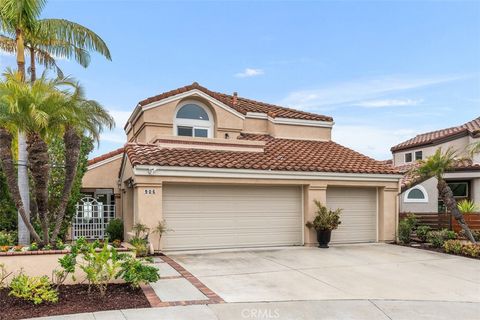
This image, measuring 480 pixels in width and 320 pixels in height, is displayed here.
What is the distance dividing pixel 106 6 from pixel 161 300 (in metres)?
9.55

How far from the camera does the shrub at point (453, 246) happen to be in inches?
548

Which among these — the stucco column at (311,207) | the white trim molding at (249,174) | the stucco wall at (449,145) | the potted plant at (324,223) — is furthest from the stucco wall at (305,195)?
the stucco wall at (449,145)

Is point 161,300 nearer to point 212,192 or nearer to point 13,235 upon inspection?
point 212,192

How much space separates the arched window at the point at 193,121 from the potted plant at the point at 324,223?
5.86 meters

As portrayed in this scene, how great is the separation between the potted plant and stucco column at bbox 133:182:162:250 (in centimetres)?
565

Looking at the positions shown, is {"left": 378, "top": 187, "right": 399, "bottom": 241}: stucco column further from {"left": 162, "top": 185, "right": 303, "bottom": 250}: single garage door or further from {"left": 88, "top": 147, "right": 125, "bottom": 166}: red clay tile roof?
{"left": 88, "top": 147, "right": 125, "bottom": 166}: red clay tile roof

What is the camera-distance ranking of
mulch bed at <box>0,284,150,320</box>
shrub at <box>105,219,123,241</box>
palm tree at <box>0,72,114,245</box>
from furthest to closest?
shrub at <box>105,219,123,241</box>, palm tree at <box>0,72,114,245</box>, mulch bed at <box>0,284,150,320</box>

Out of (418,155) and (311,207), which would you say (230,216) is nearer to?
(311,207)

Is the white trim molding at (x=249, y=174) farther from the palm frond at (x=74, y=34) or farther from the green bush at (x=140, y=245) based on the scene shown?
the palm frond at (x=74, y=34)

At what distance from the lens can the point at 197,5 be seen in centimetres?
1372

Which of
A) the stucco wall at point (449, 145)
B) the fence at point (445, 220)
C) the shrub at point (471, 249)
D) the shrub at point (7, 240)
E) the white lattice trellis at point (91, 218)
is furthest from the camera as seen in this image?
the stucco wall at point (449, 145)

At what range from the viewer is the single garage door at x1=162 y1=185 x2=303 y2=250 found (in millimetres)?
13773

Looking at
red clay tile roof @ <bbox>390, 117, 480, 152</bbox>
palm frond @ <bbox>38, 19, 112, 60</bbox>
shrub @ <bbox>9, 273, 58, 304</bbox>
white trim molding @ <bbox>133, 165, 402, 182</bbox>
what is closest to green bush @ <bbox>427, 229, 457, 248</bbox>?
white trim molding @ <bbox>133, 165, 402, 182</bbox>

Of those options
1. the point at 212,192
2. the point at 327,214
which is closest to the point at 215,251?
the point at 212,192
